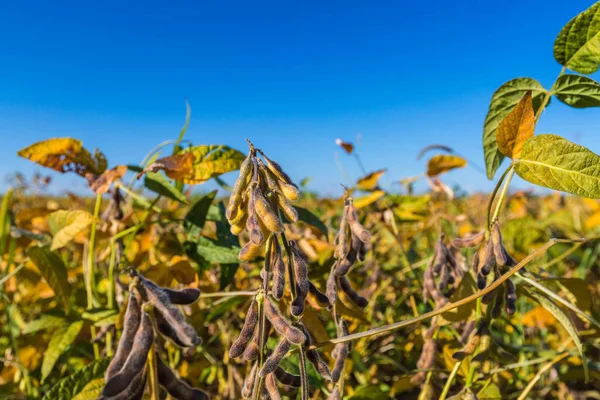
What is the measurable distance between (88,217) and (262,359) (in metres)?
0.82

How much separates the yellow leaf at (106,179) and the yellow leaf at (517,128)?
0.95m

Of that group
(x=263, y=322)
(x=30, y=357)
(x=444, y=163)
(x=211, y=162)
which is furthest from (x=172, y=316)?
(x=444, y=163)

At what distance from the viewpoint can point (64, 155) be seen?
1.30 metres

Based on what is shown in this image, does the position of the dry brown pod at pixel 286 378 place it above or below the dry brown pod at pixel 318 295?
below

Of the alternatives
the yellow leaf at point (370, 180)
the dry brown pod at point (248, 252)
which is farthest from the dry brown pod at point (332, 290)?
the yellow leaf at point (370, 180)

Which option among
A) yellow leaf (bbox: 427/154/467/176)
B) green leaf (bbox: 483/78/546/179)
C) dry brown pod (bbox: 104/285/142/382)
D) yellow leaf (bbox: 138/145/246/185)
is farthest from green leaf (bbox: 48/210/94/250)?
yellow leaf (bbox: 427/154/467/176)

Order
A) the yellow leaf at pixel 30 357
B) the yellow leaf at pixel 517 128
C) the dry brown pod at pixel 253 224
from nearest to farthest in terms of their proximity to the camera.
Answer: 1. the dry brown pod at pixel 253 224
2. the yellow leaf at pixel 517 128
3. the yellow leaf at pixel 30 357

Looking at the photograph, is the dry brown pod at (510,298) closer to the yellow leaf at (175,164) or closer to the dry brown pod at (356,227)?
the dry brown pod at (356,227)

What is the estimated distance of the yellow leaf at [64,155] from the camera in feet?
4.15

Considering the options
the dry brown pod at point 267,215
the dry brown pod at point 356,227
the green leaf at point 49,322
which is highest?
the dry brown pod at point 267,215

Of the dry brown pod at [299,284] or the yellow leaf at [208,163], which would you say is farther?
the yellow leaf at [208,163]

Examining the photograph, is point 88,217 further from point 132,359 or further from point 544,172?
point 544,172

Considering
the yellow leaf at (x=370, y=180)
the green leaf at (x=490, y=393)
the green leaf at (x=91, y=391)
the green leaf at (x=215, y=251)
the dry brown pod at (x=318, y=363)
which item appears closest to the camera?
the dry brown pod at (x=318, y=363)

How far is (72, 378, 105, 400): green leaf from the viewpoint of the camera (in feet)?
3.18
